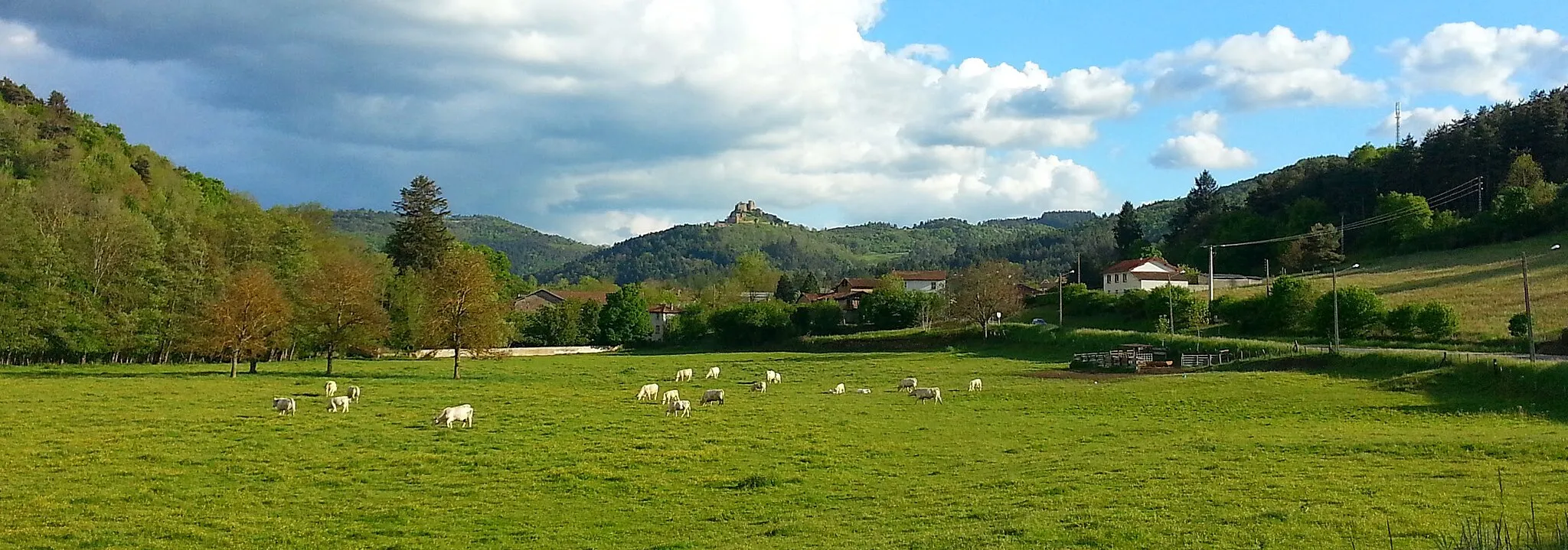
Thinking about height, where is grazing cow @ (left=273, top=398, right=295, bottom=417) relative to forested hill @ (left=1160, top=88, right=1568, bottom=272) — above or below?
below

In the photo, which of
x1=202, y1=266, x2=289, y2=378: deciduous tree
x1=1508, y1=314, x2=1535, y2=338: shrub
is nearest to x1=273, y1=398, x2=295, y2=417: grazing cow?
x1=202, y1=266, x2=289, y2=378: deciduous tree

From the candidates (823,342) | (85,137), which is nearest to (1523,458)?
(823,342)

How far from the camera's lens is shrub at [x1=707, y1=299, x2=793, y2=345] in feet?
333

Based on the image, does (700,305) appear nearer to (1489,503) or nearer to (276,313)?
(276,313)

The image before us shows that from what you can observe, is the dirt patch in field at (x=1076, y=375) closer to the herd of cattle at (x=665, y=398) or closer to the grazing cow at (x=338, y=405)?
the herd of cattle at (x=665, y=398)

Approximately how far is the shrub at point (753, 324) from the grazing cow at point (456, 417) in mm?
71787

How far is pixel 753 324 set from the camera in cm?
10144

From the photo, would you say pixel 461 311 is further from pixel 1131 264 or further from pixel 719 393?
pixel 1131 264

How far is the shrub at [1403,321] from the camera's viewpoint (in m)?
58.5

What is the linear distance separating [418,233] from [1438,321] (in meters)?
81.9

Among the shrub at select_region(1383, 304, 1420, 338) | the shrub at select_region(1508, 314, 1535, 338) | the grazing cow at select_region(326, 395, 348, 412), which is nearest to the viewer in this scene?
the grazing cow at select_region(326, 395, 348, 412)

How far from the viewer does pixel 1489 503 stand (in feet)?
47.6

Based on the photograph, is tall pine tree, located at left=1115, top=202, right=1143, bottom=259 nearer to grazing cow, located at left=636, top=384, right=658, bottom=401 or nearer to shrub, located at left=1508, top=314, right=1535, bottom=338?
shrub, located at left=1508, top=314, right=1535, bottom=338

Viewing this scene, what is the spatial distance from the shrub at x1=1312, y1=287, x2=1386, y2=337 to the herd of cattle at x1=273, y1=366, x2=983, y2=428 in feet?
104
